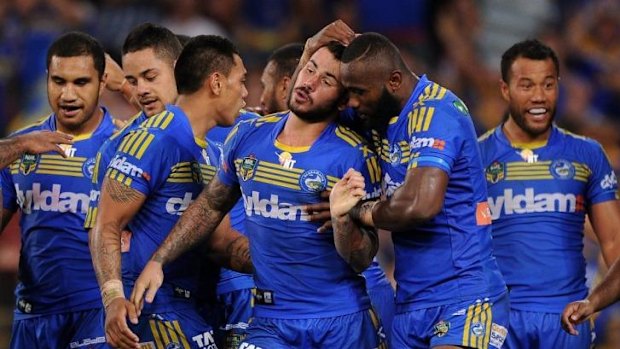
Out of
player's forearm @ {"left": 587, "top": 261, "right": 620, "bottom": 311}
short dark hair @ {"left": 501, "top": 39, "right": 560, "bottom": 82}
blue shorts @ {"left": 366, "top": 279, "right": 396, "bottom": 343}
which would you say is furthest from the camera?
short dark hair @ {"left": 501, "top": 39, "right": 560, "bottom": 82}

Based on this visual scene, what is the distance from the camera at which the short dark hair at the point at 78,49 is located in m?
8.65

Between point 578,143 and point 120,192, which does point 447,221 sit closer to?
point 120,192

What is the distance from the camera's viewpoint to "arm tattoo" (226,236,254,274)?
783 centimetres

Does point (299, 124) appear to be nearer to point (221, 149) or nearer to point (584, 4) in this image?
point (221, 149)

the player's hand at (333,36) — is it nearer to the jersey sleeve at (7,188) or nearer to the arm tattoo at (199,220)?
the arm tattoo at (199,220)

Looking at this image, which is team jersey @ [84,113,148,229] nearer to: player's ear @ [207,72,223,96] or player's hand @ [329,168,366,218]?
player's ear @ [207,72,223,96]

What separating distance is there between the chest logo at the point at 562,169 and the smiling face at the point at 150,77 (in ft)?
8.97

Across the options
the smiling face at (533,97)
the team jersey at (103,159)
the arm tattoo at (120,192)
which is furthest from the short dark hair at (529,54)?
the arm tattoo at (120,192)

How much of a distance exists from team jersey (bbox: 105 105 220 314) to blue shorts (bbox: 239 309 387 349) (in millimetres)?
757

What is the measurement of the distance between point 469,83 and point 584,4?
5.99 ft

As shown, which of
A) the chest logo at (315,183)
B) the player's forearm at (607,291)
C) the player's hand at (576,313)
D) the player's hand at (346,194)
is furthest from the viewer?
the player's forearm at (607,291)

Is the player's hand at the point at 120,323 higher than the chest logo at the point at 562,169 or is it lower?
lower

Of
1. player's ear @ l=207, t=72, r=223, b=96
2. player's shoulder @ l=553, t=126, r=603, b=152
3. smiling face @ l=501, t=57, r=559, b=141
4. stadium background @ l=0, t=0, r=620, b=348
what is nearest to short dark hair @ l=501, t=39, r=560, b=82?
smiling face @ l=501, t=57, r=559, b=141

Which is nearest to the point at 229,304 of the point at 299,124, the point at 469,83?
the point at 299,124
